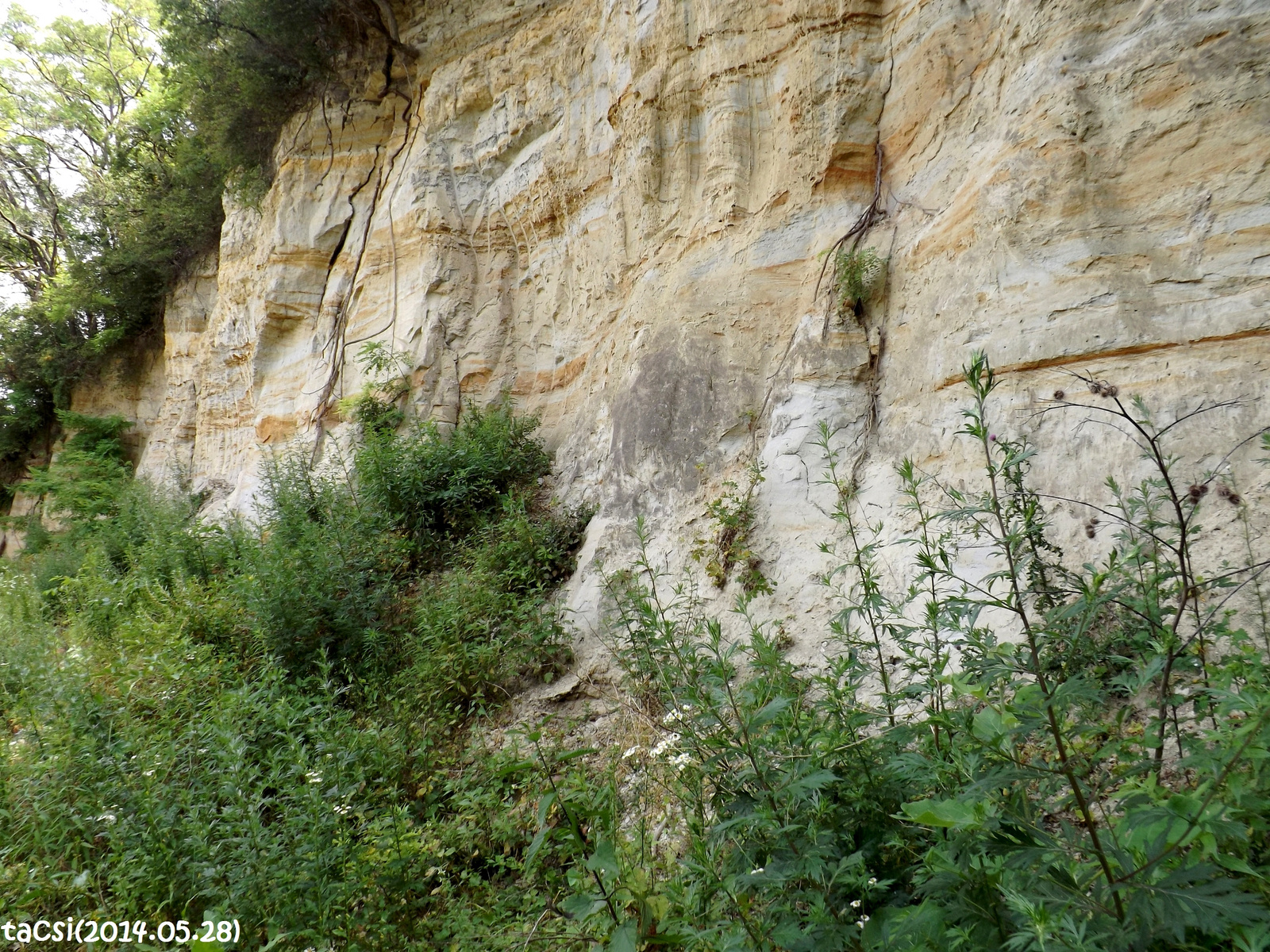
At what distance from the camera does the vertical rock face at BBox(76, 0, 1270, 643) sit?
3.13 m

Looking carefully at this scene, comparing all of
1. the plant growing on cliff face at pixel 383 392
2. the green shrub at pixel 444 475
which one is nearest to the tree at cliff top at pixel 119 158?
the plant growing on cliff face at pixel 383 392

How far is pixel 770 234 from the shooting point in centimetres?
530

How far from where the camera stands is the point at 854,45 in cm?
493

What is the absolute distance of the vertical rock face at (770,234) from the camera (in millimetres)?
3131

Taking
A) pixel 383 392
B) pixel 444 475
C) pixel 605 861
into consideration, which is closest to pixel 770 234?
pixel 444 475

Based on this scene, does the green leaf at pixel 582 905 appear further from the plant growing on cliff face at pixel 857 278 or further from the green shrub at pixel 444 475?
the green shrub at pixel 444 475

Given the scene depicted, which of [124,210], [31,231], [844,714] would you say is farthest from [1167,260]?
[31,231]

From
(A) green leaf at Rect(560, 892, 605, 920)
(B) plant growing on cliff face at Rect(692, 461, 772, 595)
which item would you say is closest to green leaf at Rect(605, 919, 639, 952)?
(A) green leaf at Rect(560, 892, 605, 920)

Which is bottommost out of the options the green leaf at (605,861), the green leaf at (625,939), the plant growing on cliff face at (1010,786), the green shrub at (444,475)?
the green leaf at (625,939)

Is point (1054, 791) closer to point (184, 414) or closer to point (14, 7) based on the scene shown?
point (184, 414)

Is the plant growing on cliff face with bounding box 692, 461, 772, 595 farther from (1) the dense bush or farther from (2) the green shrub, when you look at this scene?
(2) the green shrub

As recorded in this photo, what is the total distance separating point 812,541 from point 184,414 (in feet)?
45.3

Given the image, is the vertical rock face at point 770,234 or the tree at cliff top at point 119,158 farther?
the tree at cliff top at point 119,158

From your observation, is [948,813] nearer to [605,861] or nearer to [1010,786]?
[1010,786]
